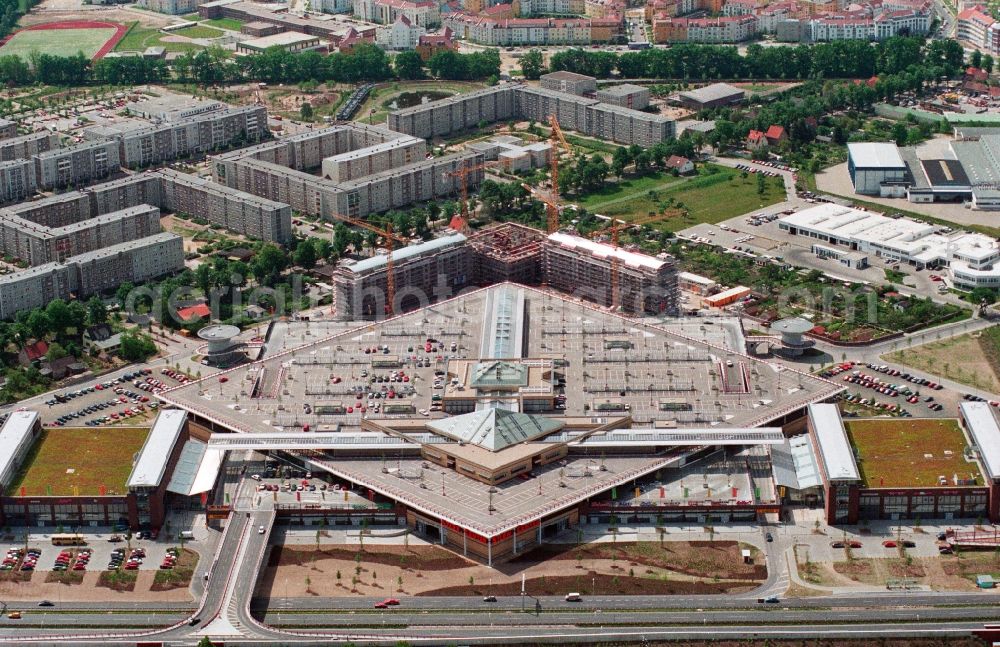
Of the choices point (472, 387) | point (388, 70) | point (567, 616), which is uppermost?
point (388, 70)

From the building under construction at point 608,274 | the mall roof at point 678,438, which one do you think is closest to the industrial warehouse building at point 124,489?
the mall roof at point 678,438

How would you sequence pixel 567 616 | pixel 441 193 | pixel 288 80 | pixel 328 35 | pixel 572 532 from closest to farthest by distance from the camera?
1. pixel 567 616
2. pixel 572 532
3. pixel 441 193
4. pixel 288 80
5. pixel 328 35

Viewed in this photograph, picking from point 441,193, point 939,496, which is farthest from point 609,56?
point 939,496

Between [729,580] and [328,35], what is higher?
[328,35]

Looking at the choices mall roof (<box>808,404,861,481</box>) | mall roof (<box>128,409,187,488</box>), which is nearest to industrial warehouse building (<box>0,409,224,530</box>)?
mall roof (<box>128,409,187,488</box>)

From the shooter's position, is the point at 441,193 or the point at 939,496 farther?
the point at 441,193

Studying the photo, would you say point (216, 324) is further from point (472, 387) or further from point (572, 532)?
point (572, 532)

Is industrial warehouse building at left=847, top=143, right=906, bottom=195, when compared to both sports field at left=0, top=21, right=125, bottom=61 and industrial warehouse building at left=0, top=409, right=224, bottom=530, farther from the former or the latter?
sports field at left=0, top=21, right=125, bottom=61
